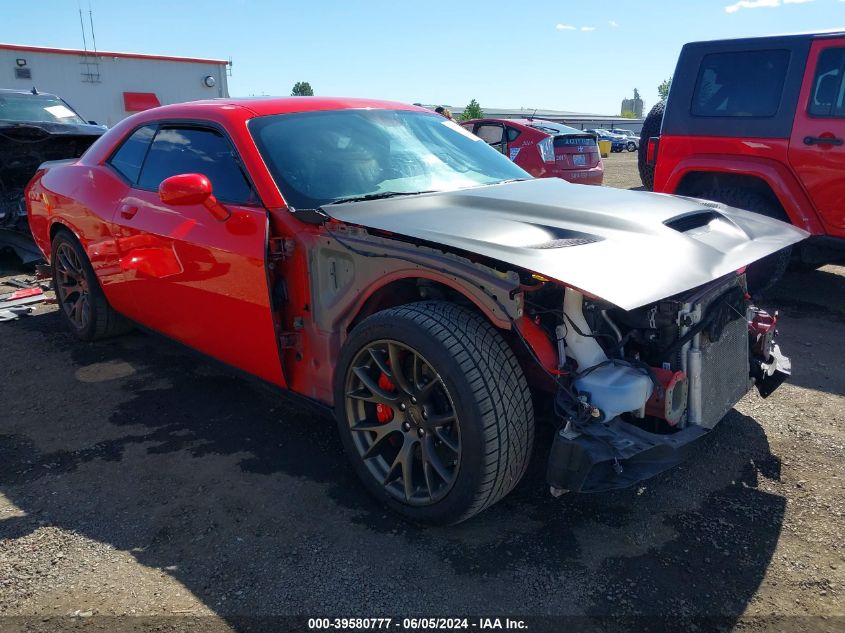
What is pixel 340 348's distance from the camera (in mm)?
2812

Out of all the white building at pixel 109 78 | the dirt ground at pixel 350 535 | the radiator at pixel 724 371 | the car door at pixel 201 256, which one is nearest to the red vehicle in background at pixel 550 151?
the dirt ground at pixel 350 535

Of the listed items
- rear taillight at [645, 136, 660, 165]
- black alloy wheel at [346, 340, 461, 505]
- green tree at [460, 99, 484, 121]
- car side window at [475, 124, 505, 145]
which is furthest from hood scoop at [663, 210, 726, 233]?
green tree at [460, 99, 484, 121]

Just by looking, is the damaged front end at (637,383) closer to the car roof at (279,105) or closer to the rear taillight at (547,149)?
the car roof at (279,105)

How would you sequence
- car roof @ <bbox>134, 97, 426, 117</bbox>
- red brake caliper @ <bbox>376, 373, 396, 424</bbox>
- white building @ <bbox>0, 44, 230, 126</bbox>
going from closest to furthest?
red brake caliper @ <bbox>376, 373, 396, 424</bbox>, car roof @ <bbox>134, 97, 426, 117</bbox>, white building @ <bbox>0, 44, 230, 126</bbox>

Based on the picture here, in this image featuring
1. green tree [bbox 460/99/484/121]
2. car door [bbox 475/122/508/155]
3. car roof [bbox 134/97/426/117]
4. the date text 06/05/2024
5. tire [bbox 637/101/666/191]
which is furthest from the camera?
green tree [bbox 460/99/484/121]

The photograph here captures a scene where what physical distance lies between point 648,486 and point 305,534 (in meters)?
1.47

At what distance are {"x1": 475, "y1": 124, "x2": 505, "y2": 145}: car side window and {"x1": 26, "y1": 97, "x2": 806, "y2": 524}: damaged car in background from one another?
7.34 metres

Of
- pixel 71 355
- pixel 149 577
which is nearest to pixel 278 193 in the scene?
pixel 149 577

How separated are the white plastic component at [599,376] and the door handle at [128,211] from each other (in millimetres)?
2563

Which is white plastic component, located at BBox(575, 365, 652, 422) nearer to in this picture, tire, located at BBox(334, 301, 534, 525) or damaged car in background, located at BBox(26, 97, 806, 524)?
damaged car in background, located at BBox(26, 97, 806, 524)

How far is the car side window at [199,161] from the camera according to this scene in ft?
10.1

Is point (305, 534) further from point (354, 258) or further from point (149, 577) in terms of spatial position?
point (354, 258)

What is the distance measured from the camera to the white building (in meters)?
15.8

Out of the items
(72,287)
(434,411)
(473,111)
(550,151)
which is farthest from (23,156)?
(473,111)
